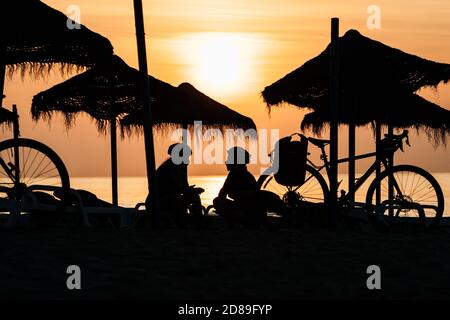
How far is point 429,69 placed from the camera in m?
15.3

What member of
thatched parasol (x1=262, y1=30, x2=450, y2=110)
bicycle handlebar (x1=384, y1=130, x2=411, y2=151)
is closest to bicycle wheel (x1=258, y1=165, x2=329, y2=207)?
bicycle handlebar (x1=384, y1=130, x2=411, y2=151)

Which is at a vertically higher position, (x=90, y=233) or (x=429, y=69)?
(x=429, y=69)

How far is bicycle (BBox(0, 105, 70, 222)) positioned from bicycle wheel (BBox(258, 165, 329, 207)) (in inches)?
106

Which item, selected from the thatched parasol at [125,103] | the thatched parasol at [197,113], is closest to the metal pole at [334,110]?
the thatched parasol at [125,103]

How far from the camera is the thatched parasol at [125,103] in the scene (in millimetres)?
16375

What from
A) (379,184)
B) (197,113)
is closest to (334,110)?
(379,184)

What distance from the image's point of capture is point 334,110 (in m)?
10.7

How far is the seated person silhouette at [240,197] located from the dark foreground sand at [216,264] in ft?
4.45

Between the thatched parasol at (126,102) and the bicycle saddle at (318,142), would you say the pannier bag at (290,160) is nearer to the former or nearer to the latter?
the bicycle saddle at (318,142)

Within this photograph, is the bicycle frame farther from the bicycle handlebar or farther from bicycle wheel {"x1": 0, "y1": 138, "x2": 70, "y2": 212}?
bicycle wheel {"x1": 0, "y1": 138, "x2": 70, "y2": 212}

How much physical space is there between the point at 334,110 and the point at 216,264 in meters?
4.26
